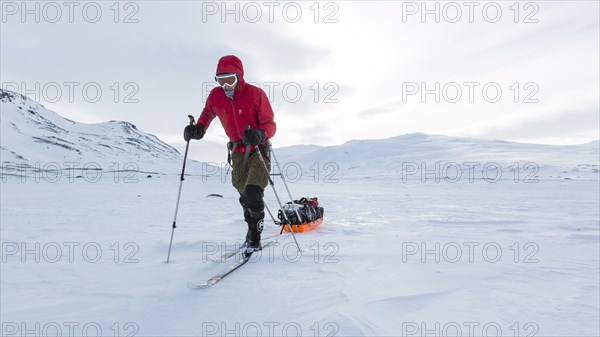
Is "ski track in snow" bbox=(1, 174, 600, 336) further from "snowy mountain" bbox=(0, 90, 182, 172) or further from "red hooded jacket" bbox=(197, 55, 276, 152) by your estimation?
"snowy mountain" bbox=(0, 90, 182, 172)

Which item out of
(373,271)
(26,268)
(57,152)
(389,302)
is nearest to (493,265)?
(373,271)

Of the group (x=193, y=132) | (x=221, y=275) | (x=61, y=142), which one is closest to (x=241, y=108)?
(x=193, y=132)

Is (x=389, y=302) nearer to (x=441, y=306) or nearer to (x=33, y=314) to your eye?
(x=441, y=306)

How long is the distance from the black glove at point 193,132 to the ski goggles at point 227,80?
72 cm

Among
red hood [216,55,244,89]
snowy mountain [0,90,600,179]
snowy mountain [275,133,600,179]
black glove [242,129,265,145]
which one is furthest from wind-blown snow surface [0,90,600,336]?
snowy mountain [275,133,600,179]

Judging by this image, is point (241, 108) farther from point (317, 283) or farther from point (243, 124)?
point (317, 283)

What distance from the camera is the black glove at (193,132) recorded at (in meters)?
4.87

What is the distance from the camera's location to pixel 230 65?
455 cm

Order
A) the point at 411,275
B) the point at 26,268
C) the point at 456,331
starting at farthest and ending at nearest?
the point at 26,268 < the point at 411,275 < the point at 456,331

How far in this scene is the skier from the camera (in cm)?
464

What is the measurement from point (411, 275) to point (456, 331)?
124cm

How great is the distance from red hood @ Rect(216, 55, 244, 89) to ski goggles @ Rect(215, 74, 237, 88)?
50mm

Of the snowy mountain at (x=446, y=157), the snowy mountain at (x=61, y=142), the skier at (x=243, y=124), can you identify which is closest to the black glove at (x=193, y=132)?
the skier at (x=243, y=124)

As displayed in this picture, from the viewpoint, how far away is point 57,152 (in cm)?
9125
